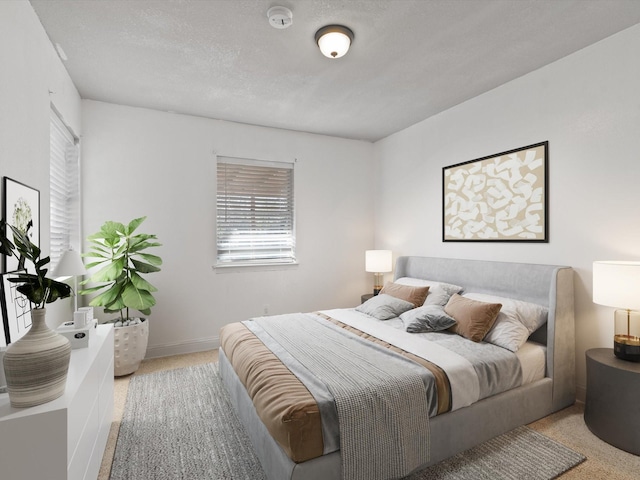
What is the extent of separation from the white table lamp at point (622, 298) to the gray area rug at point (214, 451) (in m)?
0.78

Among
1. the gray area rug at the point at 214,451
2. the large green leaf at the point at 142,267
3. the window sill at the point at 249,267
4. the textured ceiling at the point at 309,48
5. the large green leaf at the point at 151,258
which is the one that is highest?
the textured ceiling at the point at 309,48

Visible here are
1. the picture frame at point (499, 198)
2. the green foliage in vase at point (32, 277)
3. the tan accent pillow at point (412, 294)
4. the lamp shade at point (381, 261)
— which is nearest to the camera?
the green foliage in vase at point (32, 277)

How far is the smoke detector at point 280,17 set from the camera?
6.94ft

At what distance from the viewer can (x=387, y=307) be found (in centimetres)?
334

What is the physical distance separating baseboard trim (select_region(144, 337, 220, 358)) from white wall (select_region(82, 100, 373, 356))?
0.01m

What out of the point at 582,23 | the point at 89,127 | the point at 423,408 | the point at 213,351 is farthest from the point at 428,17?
the point at 213,351

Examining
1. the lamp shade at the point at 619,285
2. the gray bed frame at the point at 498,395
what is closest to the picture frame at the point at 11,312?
the gray bed frame at the point at 498,395

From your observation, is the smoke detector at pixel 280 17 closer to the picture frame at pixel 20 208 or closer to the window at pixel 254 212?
the picture frame at pixel 20 208

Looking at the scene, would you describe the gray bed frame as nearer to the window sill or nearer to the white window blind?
the window sill

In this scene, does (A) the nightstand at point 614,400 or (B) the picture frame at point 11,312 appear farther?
(A) the nightstand at point 614,400

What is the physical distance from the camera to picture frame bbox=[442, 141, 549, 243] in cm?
298

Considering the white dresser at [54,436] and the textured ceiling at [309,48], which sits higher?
the textured ceiling at [309,48]

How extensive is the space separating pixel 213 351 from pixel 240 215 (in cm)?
168

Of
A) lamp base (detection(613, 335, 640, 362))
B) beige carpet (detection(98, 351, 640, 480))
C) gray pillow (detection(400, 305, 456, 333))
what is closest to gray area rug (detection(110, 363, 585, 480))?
beige carpet (detection(98, 351, 640, 480))
